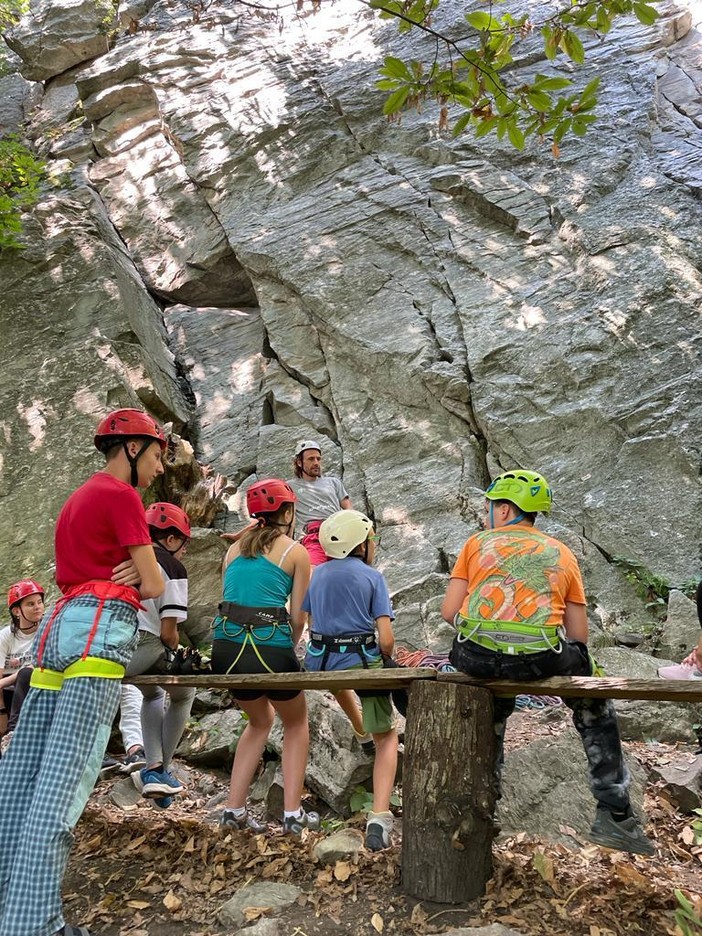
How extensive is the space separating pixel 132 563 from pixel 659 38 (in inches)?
591

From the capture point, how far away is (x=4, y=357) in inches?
424

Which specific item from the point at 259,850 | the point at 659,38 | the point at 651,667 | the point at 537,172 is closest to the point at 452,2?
the point at 659,38

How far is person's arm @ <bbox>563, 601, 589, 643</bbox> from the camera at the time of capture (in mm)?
3916

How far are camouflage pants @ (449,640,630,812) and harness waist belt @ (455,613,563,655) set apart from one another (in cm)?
3

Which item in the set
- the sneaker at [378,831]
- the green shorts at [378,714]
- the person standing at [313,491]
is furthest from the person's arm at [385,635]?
the person standing at [313,491]

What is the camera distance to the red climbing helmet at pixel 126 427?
3826mm

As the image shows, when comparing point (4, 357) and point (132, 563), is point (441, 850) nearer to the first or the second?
point (132, 563)

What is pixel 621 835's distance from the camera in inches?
141

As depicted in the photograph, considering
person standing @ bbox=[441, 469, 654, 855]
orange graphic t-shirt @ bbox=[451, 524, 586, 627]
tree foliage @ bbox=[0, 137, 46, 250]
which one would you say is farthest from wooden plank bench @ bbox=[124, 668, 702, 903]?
tree foliage @ bbox=[0, 137, 46, 250]

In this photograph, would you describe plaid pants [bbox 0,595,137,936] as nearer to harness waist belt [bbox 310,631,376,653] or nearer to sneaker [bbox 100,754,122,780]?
harness waist belt [bbox 310,631,376,653]

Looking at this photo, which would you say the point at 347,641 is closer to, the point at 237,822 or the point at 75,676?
the point at 237,822

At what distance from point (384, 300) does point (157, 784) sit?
9.14 meters

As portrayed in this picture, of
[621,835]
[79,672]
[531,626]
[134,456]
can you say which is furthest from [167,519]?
→ [621,835]

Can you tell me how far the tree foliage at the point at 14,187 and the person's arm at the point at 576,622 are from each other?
10.5m
